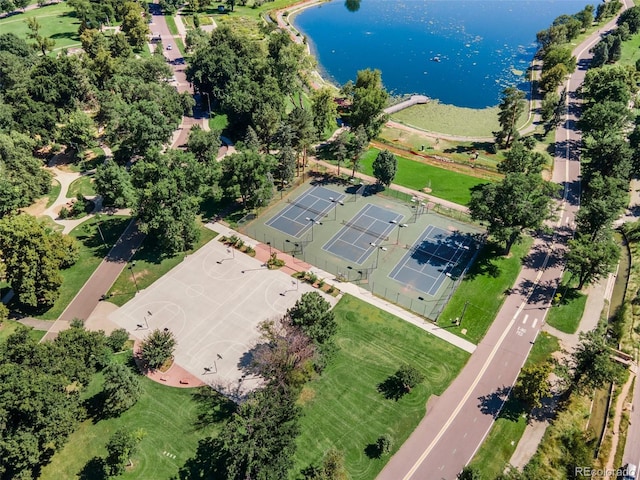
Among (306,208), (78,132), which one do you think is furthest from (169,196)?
(78,132)

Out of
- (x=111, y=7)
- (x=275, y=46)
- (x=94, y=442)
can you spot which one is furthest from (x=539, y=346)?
(x=111, y=7)

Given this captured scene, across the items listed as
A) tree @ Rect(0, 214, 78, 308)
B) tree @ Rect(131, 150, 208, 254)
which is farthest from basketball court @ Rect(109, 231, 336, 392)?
tree @ Rect(0, 214, 78, 308)

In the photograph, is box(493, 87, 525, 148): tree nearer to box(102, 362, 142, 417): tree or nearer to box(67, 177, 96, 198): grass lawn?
box(67, 177, 96, 198): grass lawn

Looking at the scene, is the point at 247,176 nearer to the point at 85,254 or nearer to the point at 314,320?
the point at 85,254

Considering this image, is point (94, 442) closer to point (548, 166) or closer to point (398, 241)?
point (398, 241)

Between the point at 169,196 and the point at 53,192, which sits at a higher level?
the point at 169,196

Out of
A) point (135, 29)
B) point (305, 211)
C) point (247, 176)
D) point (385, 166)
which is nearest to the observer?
point (247, 176)

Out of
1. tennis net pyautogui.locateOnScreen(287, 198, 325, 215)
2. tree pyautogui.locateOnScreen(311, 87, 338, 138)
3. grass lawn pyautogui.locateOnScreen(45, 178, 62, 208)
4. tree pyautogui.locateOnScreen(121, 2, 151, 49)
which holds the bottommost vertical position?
tennis net pyautogui.locateOnScreen(287, 198, 325, 215)
